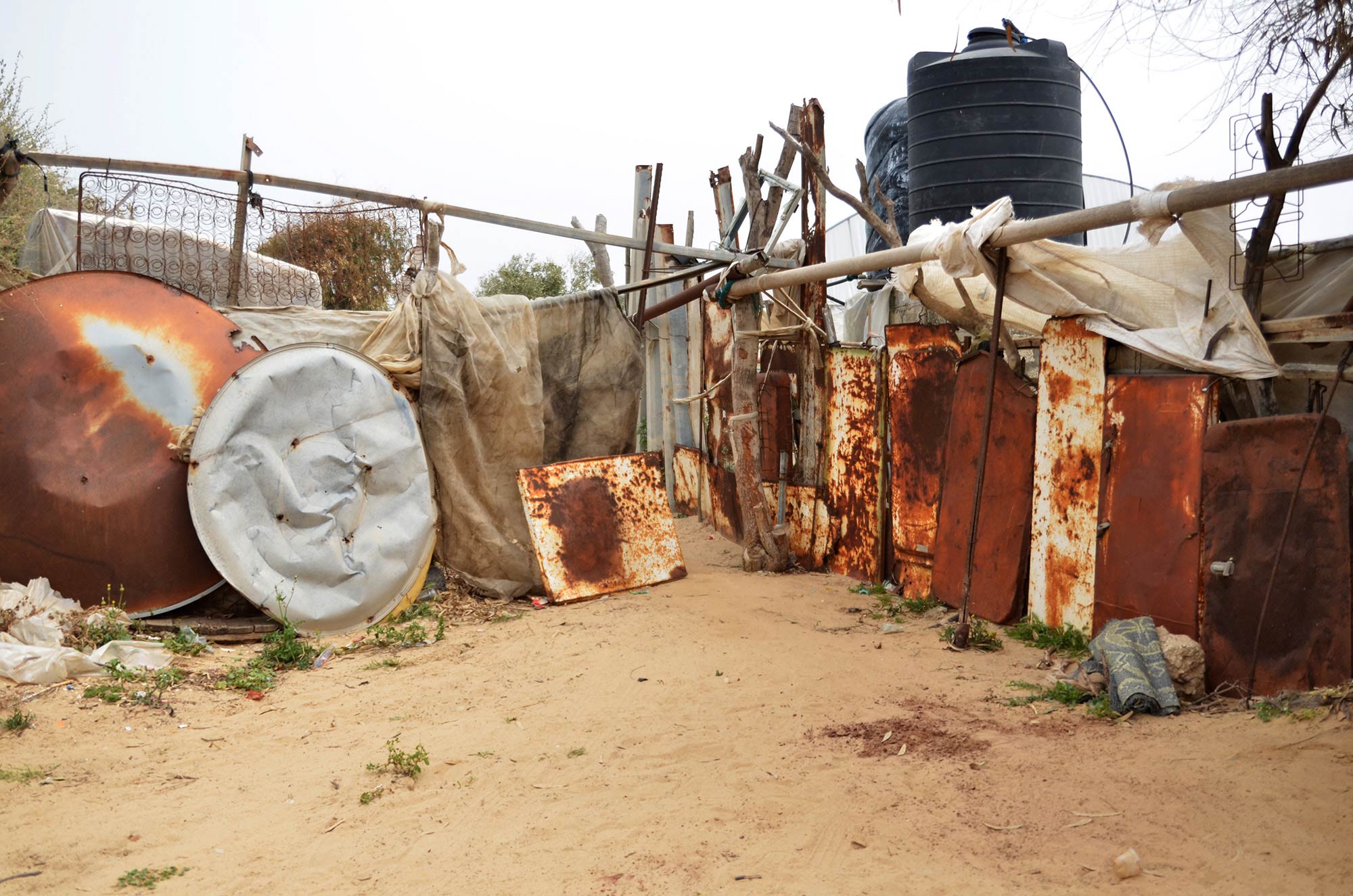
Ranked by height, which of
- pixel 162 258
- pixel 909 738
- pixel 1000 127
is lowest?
pixel 909 738

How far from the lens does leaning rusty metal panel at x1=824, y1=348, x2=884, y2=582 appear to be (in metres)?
6.60

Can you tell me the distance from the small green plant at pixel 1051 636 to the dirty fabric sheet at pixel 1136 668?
0.97 ft

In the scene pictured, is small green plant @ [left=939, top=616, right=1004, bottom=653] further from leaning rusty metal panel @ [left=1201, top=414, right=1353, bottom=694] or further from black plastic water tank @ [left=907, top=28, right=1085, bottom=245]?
black plastic water tank @ [left=907, top=28, right=1085, bottom=245]

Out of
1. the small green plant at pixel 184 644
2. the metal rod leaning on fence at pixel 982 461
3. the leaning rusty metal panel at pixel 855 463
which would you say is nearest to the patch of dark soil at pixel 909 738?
the metal rod leaning on fence at pixel 982 461

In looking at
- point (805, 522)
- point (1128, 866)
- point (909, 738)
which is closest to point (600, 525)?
point (805, 522)

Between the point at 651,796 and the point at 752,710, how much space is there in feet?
3.13

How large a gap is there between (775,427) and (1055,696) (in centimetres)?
391

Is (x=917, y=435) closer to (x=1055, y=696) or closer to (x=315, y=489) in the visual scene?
(x=1055, y=696)

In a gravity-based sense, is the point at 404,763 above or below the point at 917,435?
below

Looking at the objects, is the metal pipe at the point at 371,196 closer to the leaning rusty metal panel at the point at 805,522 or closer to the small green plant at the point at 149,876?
the leaning rusty metal panel at the point at 805,522

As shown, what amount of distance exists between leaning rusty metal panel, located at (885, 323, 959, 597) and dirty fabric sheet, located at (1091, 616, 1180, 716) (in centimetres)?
180

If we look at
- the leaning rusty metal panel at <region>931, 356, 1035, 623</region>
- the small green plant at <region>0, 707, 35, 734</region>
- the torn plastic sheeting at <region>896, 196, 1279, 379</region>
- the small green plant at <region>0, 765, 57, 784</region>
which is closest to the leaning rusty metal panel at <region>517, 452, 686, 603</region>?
the leaning rusty metal panel at <region>931, 356, 1035, 623</region>

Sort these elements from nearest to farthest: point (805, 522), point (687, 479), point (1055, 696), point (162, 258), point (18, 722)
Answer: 1. point (18, 722)
2. point (1055, 696)
3. point (162, 258)
4. point (805, 522)
5. point (687, 479)

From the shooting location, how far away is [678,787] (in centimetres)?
356
